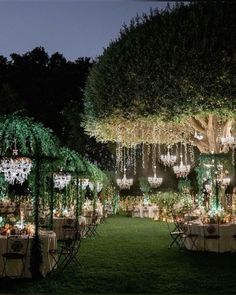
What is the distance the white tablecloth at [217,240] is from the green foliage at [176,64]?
3.50 meters

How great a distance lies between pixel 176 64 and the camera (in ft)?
48.8

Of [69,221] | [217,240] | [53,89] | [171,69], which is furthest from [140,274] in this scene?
[53,89]

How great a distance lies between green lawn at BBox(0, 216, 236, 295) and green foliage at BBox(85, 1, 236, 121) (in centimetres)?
415

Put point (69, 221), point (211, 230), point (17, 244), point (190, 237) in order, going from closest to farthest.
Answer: point (17, 244), point (211, 230), point (190, 237), point (69, 221)

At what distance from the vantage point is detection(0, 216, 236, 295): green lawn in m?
9.17

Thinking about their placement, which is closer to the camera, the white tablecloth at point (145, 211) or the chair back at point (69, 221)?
the chair back at point (69, 221)

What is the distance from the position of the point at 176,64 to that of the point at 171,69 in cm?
21

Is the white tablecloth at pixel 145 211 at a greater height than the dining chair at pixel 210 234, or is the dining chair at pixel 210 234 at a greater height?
the white tablecloth at pixel 145 211

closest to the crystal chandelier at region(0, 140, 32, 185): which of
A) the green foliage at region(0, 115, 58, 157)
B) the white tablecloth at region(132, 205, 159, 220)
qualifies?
the green foliage at region(0, 115, 58, 157)

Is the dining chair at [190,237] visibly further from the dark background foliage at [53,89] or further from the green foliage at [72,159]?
the dark background foliage at [53,89]

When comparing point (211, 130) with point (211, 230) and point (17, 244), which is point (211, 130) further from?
point (17, 244)

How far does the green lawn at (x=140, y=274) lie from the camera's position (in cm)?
917

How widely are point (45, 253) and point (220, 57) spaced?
7296 mm

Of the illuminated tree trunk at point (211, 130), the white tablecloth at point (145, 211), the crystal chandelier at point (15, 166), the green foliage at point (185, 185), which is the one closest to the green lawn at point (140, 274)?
the crystal chandelier at point (15, 166)
